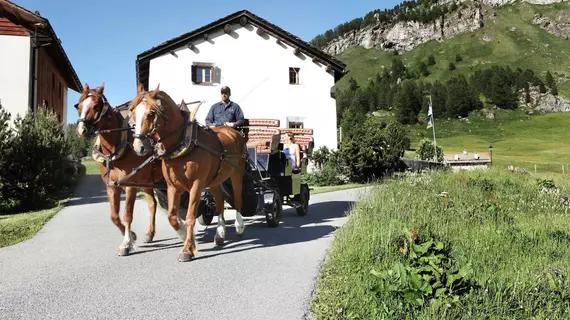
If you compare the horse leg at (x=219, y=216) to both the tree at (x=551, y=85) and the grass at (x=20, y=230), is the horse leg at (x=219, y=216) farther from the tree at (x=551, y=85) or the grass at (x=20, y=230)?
the tree at (x=551, y=85)

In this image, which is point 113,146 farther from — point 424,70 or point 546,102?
point 424,70

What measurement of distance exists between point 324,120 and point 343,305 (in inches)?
873

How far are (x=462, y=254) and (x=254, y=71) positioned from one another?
2134 centimetres

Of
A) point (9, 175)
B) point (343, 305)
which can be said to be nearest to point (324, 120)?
point (9, 175)

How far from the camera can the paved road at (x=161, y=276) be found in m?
3.80

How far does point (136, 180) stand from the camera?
6.04 m

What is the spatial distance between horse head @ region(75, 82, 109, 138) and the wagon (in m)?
1.54

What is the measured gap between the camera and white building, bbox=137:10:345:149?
24.0 meters

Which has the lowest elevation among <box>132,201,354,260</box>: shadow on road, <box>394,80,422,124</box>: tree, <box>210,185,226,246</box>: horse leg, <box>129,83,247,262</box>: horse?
<box>132,201,354,260</box>: shadow on road

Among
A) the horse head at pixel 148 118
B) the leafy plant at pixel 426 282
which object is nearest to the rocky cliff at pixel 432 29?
the horse head at pixel 148 118

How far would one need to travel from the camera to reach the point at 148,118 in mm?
5113

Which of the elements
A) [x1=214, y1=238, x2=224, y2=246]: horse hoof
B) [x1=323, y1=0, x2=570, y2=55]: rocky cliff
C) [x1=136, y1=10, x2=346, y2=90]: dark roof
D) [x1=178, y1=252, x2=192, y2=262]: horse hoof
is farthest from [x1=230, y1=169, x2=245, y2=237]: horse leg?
[x1=323, y1=0, x2=570, y2=55]: rocky cliff

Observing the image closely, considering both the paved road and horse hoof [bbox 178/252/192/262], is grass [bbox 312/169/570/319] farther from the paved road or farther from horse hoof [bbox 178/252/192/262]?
horse hoof [bbox 178/252/192/262]

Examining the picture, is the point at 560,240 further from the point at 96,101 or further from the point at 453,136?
the point at 453,136
